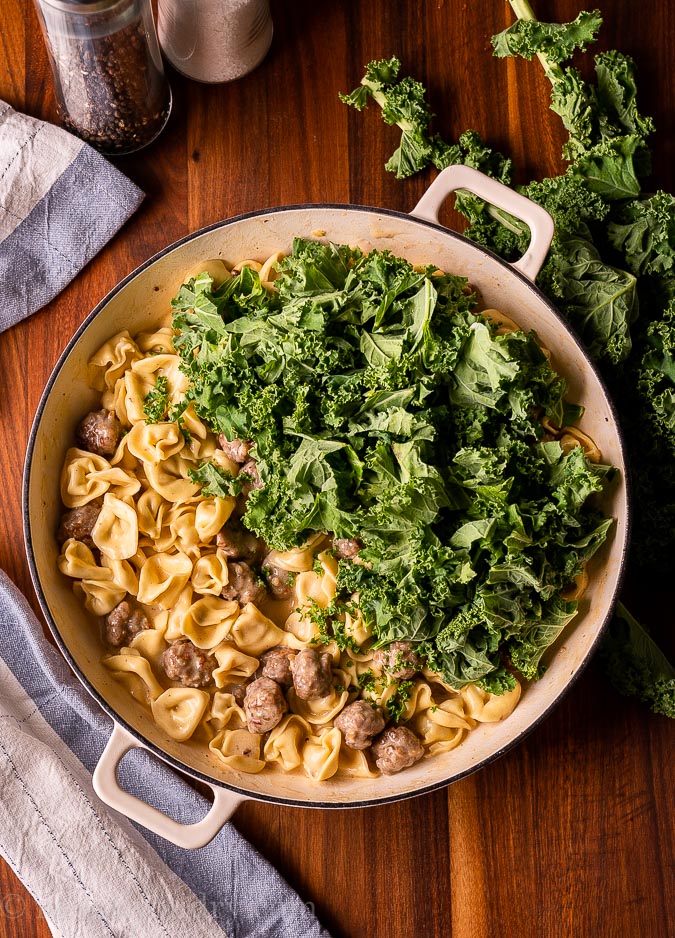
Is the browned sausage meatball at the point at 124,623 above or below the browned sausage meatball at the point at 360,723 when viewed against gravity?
above

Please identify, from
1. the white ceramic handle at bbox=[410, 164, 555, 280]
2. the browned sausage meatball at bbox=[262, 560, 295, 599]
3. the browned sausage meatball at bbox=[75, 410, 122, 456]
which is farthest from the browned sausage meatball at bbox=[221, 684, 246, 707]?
the white ceramic handle at bbox=[410, 164, 555, 280]

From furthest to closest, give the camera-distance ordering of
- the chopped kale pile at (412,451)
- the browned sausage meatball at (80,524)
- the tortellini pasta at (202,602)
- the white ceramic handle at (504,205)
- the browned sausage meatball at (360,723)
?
the browned sausage meatball at (80,524) → the tortellini pasta at (202,602) → the browned sausage meatball at (360,723) → the white ceramic handle at (504,205) → the chopped kale pile at (412,451)

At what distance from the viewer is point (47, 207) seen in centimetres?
382

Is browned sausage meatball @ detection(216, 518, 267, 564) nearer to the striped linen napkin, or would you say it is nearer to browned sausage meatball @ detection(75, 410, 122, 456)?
browned sausage meatball @ detection(75, 410, 122, 456)

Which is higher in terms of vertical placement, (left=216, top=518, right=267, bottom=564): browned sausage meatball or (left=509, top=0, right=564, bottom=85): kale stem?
(left=509, top=0, right=564, bottom=85): kale stem

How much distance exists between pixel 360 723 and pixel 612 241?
7.01 feet

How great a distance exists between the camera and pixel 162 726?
343cm

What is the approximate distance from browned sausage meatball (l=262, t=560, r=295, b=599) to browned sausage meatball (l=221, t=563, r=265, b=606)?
2.2 inches

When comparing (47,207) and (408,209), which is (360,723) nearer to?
(408,209)

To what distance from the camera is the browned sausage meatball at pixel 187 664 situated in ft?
11.4

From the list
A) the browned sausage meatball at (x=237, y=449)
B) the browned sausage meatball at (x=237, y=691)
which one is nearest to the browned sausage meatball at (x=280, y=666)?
the browned sausage meatball at (x=237, y=691)

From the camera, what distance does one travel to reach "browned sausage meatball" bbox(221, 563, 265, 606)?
137 inches

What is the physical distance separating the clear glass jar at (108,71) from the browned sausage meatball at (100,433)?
3.86 feet

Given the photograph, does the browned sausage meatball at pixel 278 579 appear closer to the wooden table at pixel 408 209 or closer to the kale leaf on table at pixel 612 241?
the wooden table at pixel 408 209
